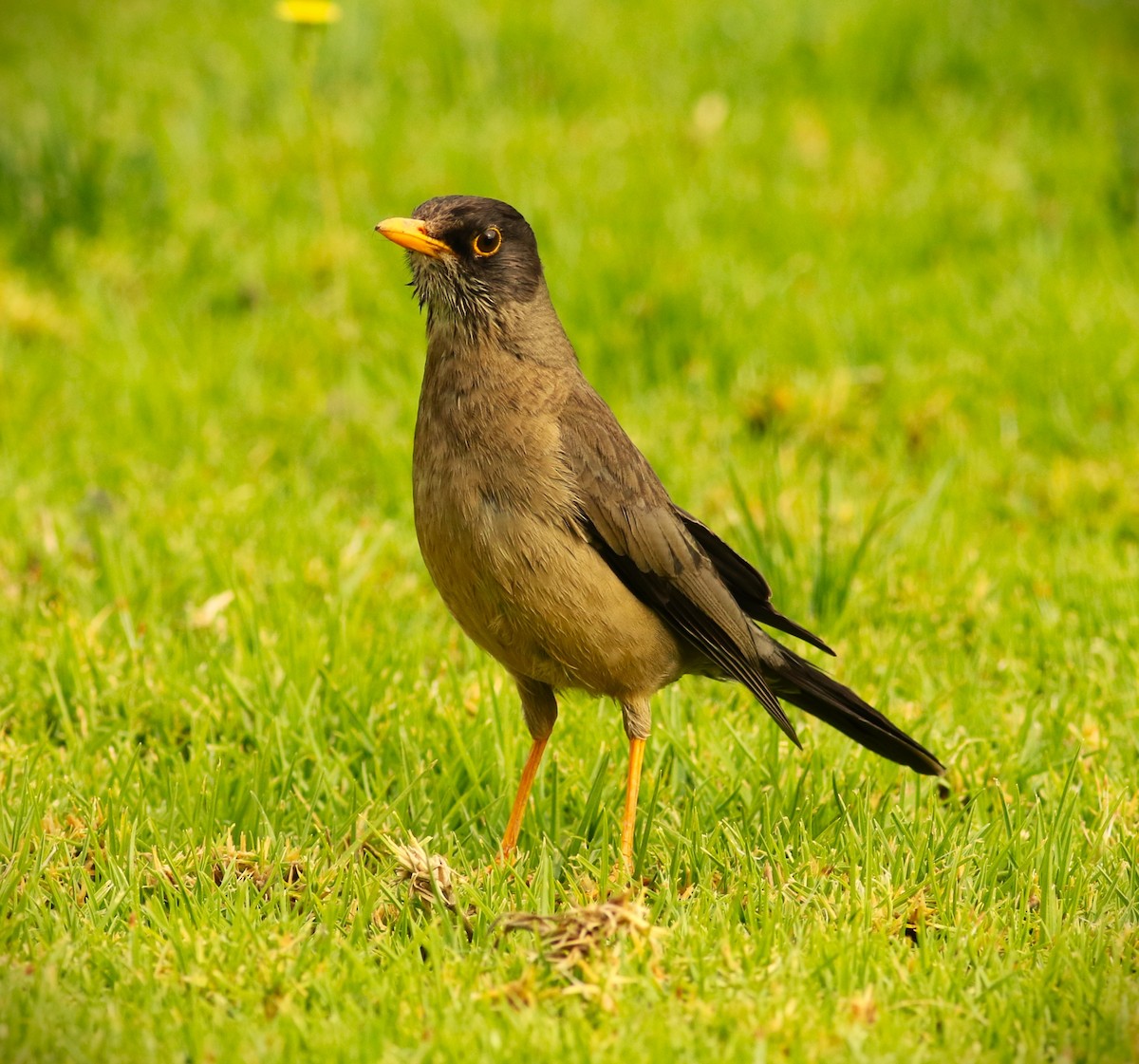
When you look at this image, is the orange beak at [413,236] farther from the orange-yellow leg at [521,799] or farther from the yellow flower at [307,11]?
the yellow flower at [307,11]

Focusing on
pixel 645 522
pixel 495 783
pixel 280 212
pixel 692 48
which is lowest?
pixel 495 783

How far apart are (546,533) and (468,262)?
2.71 feet

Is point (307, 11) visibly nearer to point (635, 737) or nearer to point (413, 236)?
point (413, 236)

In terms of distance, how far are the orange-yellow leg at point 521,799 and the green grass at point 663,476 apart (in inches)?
A: 4.0

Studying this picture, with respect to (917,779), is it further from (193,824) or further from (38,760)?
(38,760)

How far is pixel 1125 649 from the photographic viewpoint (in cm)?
486

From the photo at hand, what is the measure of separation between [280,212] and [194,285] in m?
0.76

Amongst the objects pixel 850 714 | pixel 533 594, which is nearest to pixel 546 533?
pixel 533 594

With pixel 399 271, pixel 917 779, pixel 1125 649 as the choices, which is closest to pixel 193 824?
pixel 917 779

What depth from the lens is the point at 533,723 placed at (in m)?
4.12

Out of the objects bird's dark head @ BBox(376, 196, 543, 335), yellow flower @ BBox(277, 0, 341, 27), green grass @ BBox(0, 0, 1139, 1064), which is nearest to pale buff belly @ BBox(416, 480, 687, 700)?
green grass @ BBox(0, 0, 1139, 1064)

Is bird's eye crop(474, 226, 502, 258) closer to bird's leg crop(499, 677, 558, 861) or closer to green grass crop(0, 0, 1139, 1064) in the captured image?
bird's leg crop(499, 677, 558, 861)

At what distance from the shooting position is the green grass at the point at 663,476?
313cm

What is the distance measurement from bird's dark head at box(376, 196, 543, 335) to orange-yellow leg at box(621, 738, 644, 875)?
1.21 m
